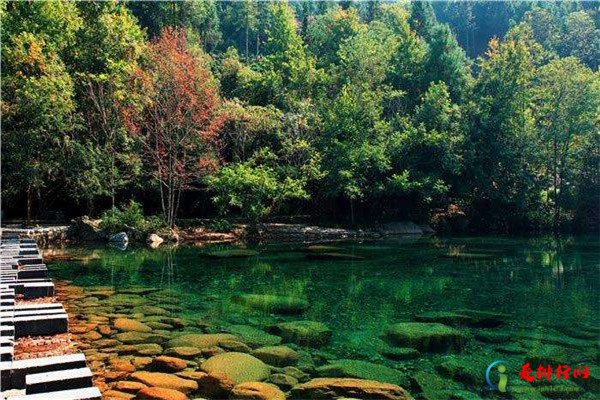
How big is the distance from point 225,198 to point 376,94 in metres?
12.8

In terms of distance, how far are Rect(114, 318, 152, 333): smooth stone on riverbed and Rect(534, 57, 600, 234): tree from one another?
95.8 feet

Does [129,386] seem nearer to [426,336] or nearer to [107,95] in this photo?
[426,336]

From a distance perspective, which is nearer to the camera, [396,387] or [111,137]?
[396,387]

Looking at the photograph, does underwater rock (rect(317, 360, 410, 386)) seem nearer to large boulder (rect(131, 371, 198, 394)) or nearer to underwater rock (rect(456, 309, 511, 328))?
large boulder (rect(131, 371, 198, 394))

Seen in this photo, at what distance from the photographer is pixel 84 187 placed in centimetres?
2462

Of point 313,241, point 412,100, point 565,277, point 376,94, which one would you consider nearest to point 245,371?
point 565,277

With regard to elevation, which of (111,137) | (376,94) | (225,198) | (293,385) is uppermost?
(376,94)

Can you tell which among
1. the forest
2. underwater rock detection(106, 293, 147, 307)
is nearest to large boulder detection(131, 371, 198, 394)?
underwater rock detection(106, 293, 147, 307)

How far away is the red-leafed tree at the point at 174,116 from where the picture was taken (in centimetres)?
2505

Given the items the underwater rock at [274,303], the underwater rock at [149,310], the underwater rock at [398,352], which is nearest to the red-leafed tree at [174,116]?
the underwater rock at [274,303]

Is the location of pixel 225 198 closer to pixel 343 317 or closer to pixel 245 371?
pixel 343 317

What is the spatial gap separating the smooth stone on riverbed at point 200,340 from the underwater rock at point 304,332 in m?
0.86

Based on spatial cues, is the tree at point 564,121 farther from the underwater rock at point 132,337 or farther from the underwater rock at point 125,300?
the underwater rock at point 132,337

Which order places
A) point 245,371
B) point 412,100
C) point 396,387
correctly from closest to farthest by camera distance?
point 396,387 → point 245,371 → point 412,100
